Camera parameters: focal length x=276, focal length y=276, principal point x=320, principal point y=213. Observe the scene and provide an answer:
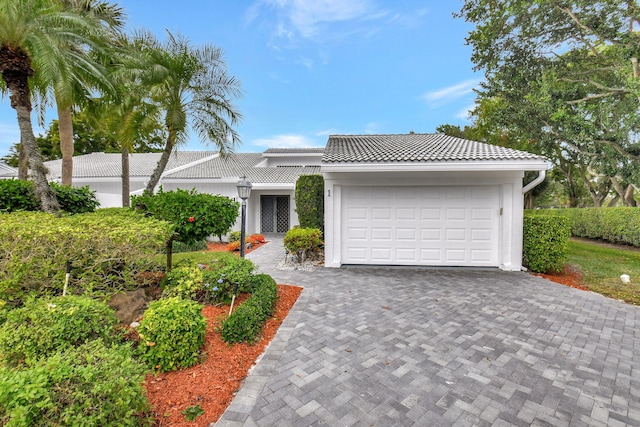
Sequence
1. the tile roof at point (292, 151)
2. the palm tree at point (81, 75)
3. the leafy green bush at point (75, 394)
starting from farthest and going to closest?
the tile roof at point (292, 151)
the palm tree at point (81, 75)
the leafy green bush at point (75, 394)

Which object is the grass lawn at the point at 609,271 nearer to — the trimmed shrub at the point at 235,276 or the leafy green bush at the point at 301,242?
the leafy green bush at the point at 301,242

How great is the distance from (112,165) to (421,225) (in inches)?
836

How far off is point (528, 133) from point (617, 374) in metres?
17.7

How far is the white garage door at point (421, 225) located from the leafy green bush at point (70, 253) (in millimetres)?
5345

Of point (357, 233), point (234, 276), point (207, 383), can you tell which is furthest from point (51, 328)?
point (357, 233)

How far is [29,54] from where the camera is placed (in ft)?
20.1

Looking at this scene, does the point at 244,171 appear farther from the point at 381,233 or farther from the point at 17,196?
the point at 381,233

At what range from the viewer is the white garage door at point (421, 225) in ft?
26.2

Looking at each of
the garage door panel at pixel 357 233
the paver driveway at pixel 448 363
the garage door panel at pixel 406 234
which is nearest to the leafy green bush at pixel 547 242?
the paver driveway at pixel 448 363

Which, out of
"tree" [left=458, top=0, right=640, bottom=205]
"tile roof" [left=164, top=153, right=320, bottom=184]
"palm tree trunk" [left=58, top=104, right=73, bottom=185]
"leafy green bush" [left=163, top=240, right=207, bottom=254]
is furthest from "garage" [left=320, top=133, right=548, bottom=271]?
"palm tree trunk" [left=58, top=104, right=73, bottom=185]

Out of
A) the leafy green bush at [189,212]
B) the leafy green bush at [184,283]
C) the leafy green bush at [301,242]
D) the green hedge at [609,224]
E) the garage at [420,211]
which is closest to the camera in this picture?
the leafy green bush at [184,283]

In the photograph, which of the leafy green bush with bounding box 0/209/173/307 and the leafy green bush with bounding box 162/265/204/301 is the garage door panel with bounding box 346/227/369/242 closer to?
the leafy green bush with bounding box 162/265/204/301

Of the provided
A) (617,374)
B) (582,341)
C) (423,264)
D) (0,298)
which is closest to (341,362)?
(617,374)

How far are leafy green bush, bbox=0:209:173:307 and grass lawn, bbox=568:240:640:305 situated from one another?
9.48m
